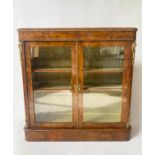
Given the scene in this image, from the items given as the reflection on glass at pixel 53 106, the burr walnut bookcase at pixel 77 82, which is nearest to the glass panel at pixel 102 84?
the burr walnut bookcase at pixel 77 82

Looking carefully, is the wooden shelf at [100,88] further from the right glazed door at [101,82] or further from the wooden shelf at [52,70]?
the wooden shelf at [52,70]

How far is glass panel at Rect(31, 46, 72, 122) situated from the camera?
57.4 inches

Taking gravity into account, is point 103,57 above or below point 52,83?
above

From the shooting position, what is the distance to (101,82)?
1.52 m

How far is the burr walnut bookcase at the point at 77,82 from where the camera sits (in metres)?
1.41

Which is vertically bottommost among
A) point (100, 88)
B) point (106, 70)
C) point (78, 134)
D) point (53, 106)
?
point (78, 134)

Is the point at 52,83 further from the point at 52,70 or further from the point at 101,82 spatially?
the point at 101,82

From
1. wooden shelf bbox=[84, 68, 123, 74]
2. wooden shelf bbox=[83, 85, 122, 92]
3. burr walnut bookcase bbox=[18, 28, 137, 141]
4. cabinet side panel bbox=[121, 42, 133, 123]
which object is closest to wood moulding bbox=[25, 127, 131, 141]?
burr walnut bookcase bbox=[18, 28, 137, 141]

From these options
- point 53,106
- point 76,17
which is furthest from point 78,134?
point 76,17

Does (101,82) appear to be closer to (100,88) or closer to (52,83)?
(100,88)

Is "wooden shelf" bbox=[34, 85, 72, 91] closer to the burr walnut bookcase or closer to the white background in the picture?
the burr walnut bookcase

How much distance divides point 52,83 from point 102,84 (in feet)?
1.10

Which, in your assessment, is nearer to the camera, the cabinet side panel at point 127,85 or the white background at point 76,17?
the cabinet side panel at point 127,85
